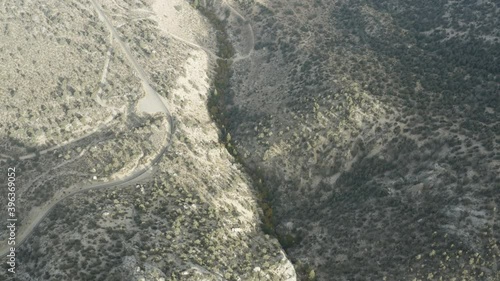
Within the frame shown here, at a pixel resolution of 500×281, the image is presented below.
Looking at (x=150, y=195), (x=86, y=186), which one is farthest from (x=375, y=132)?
(x=86, y=186)

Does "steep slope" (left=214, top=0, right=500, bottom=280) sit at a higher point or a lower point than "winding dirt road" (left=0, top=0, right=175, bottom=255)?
higher

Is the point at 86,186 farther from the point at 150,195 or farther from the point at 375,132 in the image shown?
the point at 375,132

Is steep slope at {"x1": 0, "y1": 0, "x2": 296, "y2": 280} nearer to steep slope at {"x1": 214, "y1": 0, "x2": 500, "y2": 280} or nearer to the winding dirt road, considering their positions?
the winding dirt road

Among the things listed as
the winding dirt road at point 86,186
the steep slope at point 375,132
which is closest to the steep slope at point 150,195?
the winding dirt road at point 86,186

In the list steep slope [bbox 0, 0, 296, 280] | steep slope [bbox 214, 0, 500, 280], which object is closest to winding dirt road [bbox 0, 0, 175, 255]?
steep slope [bbox 0, 0, 296, 280]

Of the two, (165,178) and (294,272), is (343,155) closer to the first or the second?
(294,272)

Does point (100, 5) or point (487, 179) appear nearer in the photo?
point (487, 179)

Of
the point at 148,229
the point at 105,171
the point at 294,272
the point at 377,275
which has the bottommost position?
the point at 105,171

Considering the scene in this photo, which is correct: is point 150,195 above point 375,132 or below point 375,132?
below

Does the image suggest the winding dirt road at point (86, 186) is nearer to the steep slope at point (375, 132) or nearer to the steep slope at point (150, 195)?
the steep slope at point (150, 195)

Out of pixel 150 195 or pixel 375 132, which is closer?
pixel 150 195

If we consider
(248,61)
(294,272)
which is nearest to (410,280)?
(294,272)
